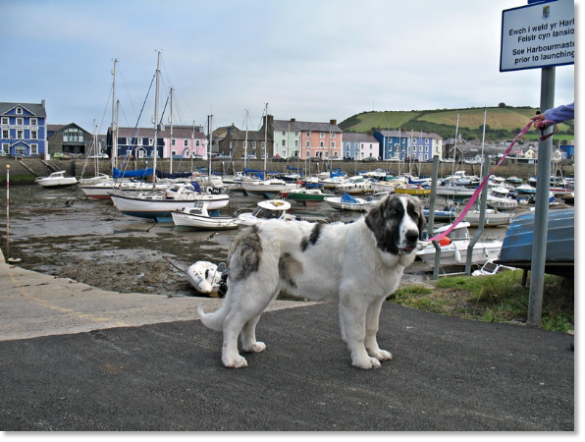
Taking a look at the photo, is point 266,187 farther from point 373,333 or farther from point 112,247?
point 373,333

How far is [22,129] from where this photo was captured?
338 feet

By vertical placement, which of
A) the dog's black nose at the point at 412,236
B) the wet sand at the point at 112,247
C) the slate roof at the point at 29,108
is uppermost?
the slate roof at the point at 29,108

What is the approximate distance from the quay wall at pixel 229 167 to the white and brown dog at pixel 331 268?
58464 millimetres

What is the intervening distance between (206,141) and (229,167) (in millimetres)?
29251

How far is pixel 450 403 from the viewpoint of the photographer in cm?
448

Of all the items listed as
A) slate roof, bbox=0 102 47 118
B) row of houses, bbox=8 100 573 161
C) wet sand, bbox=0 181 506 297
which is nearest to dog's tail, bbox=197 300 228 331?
wet sand, bbox=0 181 506 297

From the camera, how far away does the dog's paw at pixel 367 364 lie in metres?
5.30

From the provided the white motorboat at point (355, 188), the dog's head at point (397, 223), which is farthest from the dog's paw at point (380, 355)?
the white motorboat at point (355, 188)

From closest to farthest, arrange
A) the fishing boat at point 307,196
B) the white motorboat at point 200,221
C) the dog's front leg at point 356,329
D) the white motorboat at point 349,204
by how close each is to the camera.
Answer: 1. the dog's front leg at point 356,329
2. the white motorboat at point 200,221
3. the white motorboat at point 349,204
4. the fishing boat at point 307,196

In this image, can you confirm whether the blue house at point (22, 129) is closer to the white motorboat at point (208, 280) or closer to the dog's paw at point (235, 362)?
the white motorboat at point (208, 280)

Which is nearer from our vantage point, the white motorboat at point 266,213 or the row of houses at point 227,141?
the white motorboat at point 266,213

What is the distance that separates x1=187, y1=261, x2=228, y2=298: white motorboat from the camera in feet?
48.0

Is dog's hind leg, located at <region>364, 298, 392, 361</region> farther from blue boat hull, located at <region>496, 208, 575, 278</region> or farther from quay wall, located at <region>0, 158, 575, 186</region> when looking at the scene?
quay wall, located at <region>0, 158, 575, 186</region>

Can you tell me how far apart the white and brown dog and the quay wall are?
58464mm
